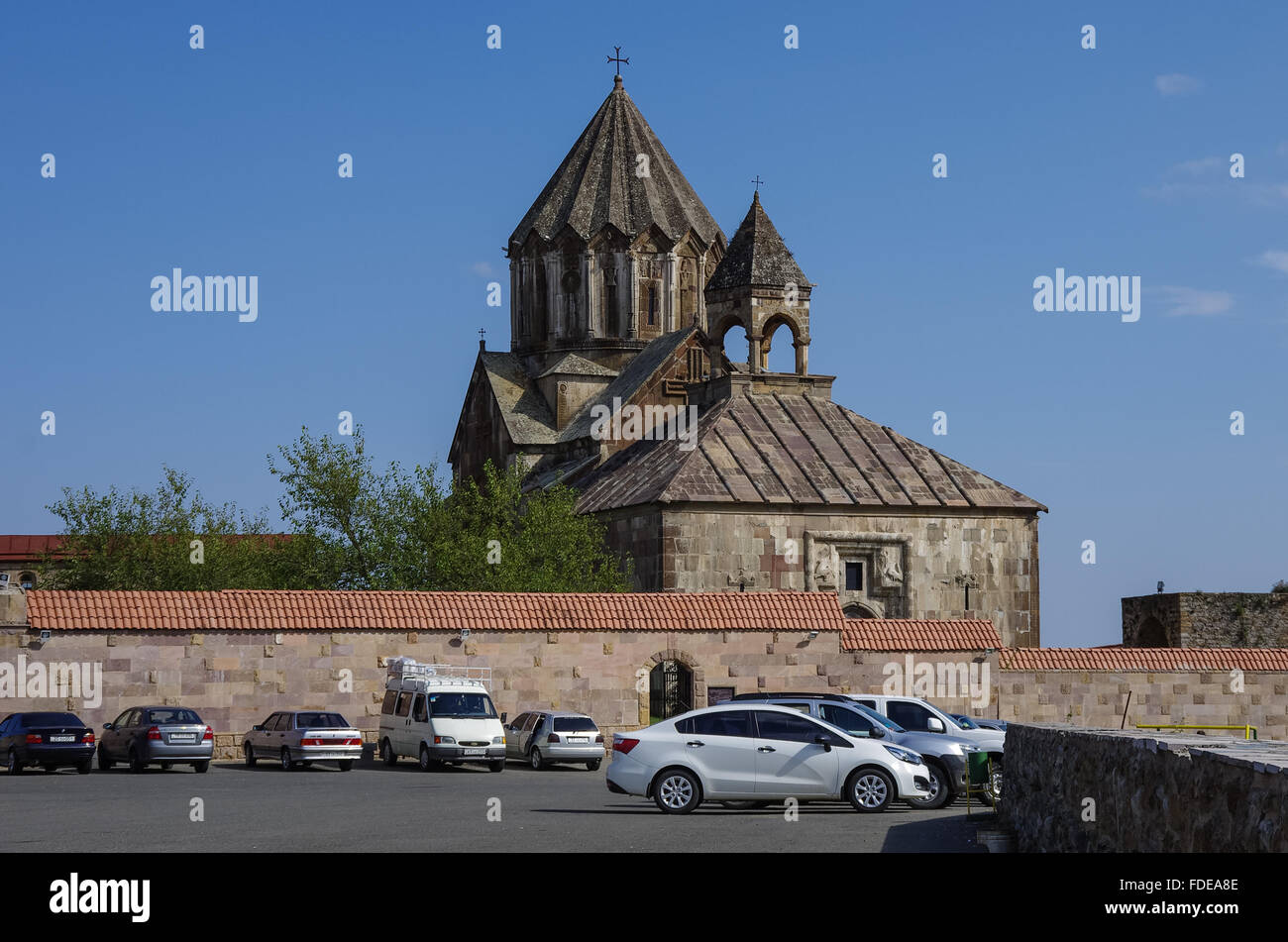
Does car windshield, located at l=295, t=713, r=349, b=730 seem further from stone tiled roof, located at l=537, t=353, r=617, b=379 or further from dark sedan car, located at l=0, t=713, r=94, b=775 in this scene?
stone tiled roof, located at l=537, t=353, r=617, b=379

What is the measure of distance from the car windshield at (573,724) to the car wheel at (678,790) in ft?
39.1

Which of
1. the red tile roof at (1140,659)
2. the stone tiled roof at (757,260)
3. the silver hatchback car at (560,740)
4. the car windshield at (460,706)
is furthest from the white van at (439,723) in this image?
the stone tiled roof at (757,260)

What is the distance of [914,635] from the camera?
41594mm

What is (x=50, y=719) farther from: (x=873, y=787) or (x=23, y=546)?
(x=23, y=546)

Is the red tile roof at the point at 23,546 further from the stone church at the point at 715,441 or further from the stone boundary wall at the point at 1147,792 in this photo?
the stone boundary wall at the point at 1147,792

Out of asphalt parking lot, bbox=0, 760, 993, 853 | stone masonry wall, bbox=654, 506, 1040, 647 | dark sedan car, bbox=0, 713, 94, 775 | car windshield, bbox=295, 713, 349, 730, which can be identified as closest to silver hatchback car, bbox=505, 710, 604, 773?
car windshield, bbox=295, 713, 349, 730

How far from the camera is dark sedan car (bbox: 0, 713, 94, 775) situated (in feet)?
104

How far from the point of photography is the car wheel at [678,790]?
75.4 feet

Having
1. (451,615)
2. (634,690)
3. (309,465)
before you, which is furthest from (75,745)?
(309,465)

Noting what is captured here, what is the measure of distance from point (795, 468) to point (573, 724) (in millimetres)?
19214

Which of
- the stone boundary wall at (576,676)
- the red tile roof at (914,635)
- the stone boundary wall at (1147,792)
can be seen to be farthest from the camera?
the red tile roof at (914,635)

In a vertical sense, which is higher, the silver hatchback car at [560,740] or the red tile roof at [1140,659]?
the red tile roof at [1140,659]

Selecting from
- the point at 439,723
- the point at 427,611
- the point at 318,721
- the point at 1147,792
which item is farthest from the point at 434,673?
the point at 1147,792
